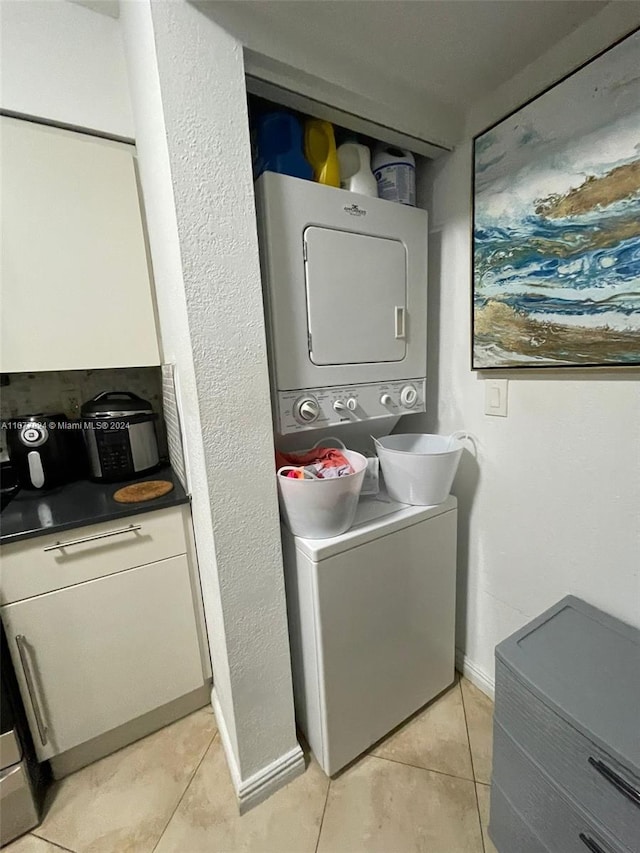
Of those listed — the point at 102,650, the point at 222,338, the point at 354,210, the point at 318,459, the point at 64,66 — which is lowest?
the point at 102,650

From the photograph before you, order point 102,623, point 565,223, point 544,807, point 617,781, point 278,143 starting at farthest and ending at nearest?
point 102,623 → point 278,143 → point 565,223 → point 544,807 → point 617,781

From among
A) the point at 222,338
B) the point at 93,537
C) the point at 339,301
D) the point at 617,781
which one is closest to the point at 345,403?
the point at 339,301

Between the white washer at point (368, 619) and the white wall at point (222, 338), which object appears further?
the white washer at point (368, 619)

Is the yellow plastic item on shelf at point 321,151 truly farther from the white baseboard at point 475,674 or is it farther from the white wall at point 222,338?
the white baseboard at point 475,674

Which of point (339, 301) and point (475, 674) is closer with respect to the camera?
point (339, 301)

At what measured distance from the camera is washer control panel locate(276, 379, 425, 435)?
1.07 m

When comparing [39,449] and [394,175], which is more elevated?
[394,175]

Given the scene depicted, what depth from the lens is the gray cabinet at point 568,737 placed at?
0.67 metres

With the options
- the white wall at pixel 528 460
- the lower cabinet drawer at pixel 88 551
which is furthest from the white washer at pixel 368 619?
the lower cabinet drawer at pixel 88 551

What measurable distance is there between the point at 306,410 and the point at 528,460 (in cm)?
75

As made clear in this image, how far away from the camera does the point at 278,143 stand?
1.04 m

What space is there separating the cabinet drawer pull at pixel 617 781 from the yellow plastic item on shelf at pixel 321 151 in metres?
1.56

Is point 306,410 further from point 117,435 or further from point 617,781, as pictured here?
point 617,781

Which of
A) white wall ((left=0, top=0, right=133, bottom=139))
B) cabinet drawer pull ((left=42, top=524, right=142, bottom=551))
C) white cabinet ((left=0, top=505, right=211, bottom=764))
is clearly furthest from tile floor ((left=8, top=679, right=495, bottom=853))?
white wall ((left=0, top=0, right=133, bottom=139))
